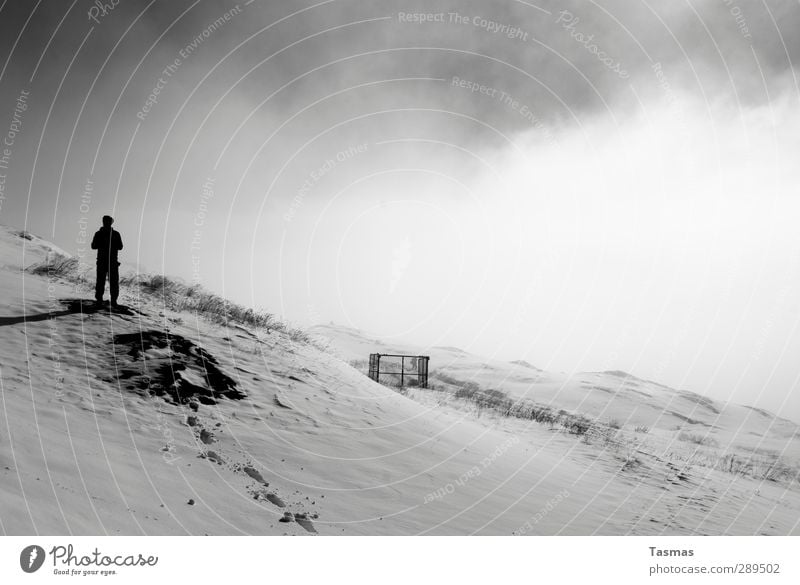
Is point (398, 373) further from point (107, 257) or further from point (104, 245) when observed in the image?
point (104, 245)

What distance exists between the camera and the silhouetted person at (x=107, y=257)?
372 inches

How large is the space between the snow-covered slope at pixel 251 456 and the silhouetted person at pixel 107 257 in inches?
20.4

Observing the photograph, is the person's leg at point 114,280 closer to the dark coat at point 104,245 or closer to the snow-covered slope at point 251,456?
the dark coat at point 104,245

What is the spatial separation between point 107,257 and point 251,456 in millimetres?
6469

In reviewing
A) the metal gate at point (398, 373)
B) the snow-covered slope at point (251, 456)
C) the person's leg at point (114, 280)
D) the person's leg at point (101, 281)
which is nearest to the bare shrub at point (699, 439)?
the snow-covered slope at point (251, 456)

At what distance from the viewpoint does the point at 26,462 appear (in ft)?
14.6

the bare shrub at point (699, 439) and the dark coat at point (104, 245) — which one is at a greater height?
the dark coat at point (104, 245)

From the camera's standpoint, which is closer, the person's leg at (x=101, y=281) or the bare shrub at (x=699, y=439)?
the person's leg at (x=101, y=281)

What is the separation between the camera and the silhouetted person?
9.45 meters

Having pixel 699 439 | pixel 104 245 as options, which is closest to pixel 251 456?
pixel 104 245

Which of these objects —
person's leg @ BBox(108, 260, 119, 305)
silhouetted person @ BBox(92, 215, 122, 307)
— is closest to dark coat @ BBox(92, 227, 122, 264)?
silhouetted person @ BBox(92, 215, 122, 307)

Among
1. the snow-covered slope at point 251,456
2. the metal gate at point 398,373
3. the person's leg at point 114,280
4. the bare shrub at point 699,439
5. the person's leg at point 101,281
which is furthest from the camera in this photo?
the bare shrub at point 699,439

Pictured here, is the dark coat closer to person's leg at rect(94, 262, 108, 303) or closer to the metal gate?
person's leg at rect(94, 262, 108, 303)

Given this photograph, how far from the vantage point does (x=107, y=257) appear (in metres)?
9.61
